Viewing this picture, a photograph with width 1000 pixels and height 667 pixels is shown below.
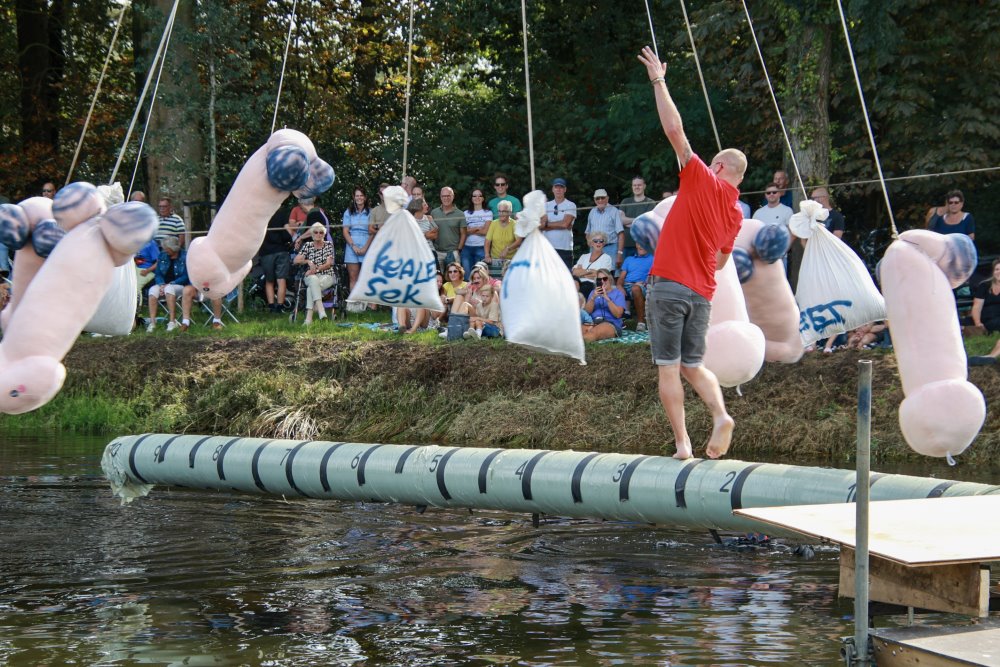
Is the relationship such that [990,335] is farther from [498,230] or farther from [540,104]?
[540,104]

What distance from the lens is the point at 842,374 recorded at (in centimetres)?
1414

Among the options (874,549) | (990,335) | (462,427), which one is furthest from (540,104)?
(874,549)

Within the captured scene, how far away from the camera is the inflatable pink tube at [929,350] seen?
714 cm

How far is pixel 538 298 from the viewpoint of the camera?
7926 millimetres

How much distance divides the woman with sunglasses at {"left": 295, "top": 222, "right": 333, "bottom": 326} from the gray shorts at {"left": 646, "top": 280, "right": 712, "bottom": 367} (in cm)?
759

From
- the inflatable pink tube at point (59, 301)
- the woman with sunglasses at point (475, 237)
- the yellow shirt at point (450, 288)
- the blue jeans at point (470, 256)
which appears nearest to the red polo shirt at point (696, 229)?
the inflatable pink tube at point (59, 301)

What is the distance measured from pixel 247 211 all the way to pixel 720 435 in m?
3.07

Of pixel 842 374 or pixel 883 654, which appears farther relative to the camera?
pixel 842 374

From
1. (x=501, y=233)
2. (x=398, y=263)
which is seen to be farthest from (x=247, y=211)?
(x=501, y=233)

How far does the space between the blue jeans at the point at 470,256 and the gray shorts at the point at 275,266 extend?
8.46ft

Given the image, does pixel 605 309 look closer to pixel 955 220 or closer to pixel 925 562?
pixel 955 220

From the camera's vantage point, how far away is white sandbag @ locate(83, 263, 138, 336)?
761cm

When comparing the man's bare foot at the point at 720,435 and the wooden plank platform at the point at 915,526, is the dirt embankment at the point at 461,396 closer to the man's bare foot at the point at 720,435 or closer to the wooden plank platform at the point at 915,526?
the man's bare foot at the point at 720,435

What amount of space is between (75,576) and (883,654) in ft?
17.4
